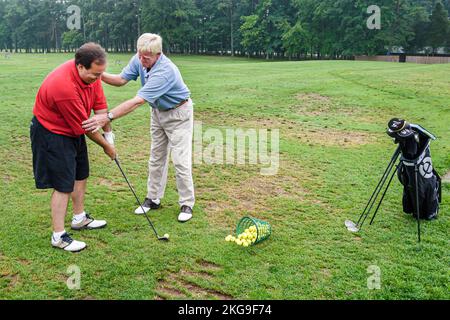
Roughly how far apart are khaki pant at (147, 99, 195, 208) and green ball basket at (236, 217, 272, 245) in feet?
2.66

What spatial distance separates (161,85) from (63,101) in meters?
1.09

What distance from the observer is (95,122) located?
425 centimetres

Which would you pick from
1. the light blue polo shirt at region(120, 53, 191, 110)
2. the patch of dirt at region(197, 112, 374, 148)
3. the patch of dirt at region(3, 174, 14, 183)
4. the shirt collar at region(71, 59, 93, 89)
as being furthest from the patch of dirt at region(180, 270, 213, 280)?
the patch of dirt at region(197, 112, 374, 148)

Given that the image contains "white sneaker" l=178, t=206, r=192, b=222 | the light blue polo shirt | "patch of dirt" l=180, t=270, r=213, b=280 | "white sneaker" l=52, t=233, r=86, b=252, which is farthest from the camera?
"white sneaker" l=178, t=206, r=192, b=222

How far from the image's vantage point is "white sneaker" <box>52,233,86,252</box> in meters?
4.43

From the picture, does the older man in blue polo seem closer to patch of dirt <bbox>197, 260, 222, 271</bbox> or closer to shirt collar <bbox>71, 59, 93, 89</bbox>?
shirt collar <bbox>71, 59, 93, 89</bbox>

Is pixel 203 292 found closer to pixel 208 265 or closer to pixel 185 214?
pixel 208 265

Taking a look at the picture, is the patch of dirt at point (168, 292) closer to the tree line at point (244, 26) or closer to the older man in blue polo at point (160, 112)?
the older man in blue polo at point (160, 112)

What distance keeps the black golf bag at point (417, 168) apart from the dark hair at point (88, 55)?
10.3 ft

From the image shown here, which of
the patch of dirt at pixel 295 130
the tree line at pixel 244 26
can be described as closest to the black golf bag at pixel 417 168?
the patch of dirt at pixel 295 130

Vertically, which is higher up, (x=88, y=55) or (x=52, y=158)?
(x=88, y=55)

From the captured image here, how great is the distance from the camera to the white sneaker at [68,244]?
4434 mm

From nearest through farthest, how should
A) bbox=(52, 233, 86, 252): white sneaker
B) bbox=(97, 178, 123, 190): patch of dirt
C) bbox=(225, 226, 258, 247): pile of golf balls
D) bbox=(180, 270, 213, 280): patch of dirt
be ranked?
bbox=(180, 270, 213, 280): patch of dirt
bbox=(52, 233, 86, 252): white sneaker
bbox=(225, 226, 258, 247): pile of golf balls
bbox=(97, 178, 123, 190): patch of dirt

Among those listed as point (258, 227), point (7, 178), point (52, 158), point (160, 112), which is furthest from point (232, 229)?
point (7, 178)
